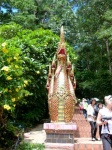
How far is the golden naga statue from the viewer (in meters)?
9.72

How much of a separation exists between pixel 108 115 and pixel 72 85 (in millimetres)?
4663

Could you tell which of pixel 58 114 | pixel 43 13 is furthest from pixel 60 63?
pixel 43 13

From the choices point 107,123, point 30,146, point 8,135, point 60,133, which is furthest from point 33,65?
point 107,123

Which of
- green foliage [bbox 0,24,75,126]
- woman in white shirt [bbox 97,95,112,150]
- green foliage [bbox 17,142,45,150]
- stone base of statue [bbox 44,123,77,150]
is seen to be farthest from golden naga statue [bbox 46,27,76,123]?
woman in white shirt [bbox 97,95,112,150]

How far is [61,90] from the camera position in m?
9.80

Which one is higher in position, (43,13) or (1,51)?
(43,13)

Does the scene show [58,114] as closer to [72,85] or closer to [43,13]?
[72,85]

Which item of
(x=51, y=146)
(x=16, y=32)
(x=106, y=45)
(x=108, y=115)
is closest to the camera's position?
(x=108, y=115)

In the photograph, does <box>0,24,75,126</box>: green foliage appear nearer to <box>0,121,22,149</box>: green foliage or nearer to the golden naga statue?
the golden naga statue

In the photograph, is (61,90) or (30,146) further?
(61,90)

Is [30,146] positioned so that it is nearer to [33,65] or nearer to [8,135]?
[8,135]

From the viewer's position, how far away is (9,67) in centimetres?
702

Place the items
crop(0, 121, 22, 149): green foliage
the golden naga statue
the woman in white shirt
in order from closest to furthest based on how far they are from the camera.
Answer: the woman in white shirt → crop(0, 121, 22, 149): green foliage → the golden naga statue

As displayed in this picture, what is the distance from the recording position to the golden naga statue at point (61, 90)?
31.9ft
